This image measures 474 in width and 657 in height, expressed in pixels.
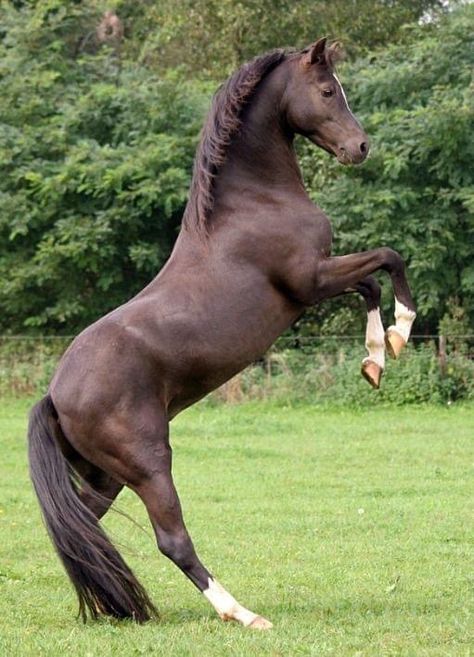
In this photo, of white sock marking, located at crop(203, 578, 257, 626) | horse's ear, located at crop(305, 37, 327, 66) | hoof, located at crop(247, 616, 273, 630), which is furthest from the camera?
horse's ear, located at crop(305, 37, 327, 66)

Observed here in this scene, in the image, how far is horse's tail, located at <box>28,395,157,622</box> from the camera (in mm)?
A: 6574

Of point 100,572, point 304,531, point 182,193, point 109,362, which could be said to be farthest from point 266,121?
point 182,193

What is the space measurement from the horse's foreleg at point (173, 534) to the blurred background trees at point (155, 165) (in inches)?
547

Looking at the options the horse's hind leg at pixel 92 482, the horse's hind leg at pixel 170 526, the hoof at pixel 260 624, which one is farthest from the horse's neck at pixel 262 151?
the hoof at pixel 260 624

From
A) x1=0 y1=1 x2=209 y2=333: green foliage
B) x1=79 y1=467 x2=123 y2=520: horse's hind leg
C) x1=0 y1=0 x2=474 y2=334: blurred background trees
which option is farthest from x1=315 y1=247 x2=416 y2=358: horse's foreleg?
x1=0 y1=1 x2=209 y2=333: green foliage

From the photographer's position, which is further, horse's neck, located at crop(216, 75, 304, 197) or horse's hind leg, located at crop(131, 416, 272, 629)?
horse's neck, located at crop(216, 75, 304, 197)

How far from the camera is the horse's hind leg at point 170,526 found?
646 cm

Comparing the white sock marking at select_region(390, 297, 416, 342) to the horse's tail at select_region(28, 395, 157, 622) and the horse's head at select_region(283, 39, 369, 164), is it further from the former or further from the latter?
the horse's tail at select_region(28, 395, 157, 622)

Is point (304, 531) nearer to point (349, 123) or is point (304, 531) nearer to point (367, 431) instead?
point (349, 123)

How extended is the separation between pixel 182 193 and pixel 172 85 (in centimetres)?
249

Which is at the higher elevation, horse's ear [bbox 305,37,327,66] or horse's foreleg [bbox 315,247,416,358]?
horse's ear [bbox 305,37,327,66]

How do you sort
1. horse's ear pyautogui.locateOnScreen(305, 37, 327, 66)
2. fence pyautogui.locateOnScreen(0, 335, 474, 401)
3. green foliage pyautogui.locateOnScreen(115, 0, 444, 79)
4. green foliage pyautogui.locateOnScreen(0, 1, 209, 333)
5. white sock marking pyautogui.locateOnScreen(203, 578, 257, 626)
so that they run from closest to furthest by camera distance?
1. white sock marking pyautogui.locateOnScreen(203, 578, 257, 626)
2. horse's ear pyautogui.locateOnScreen(305, 37, 327, 66)
3. fence pyautogui.locateOnScreen(0, 335, 474, 401)
4. green foliage pyautogui.locateOnScreen(0, 1, 209, 333)
5. green foliage pyautogui.locateOnScreen(115, 0, 444, 79)

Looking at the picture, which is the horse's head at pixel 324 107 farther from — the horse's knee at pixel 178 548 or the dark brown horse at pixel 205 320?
the horse's knee at pixel 178 548

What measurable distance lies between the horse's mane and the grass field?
2.20 meters
